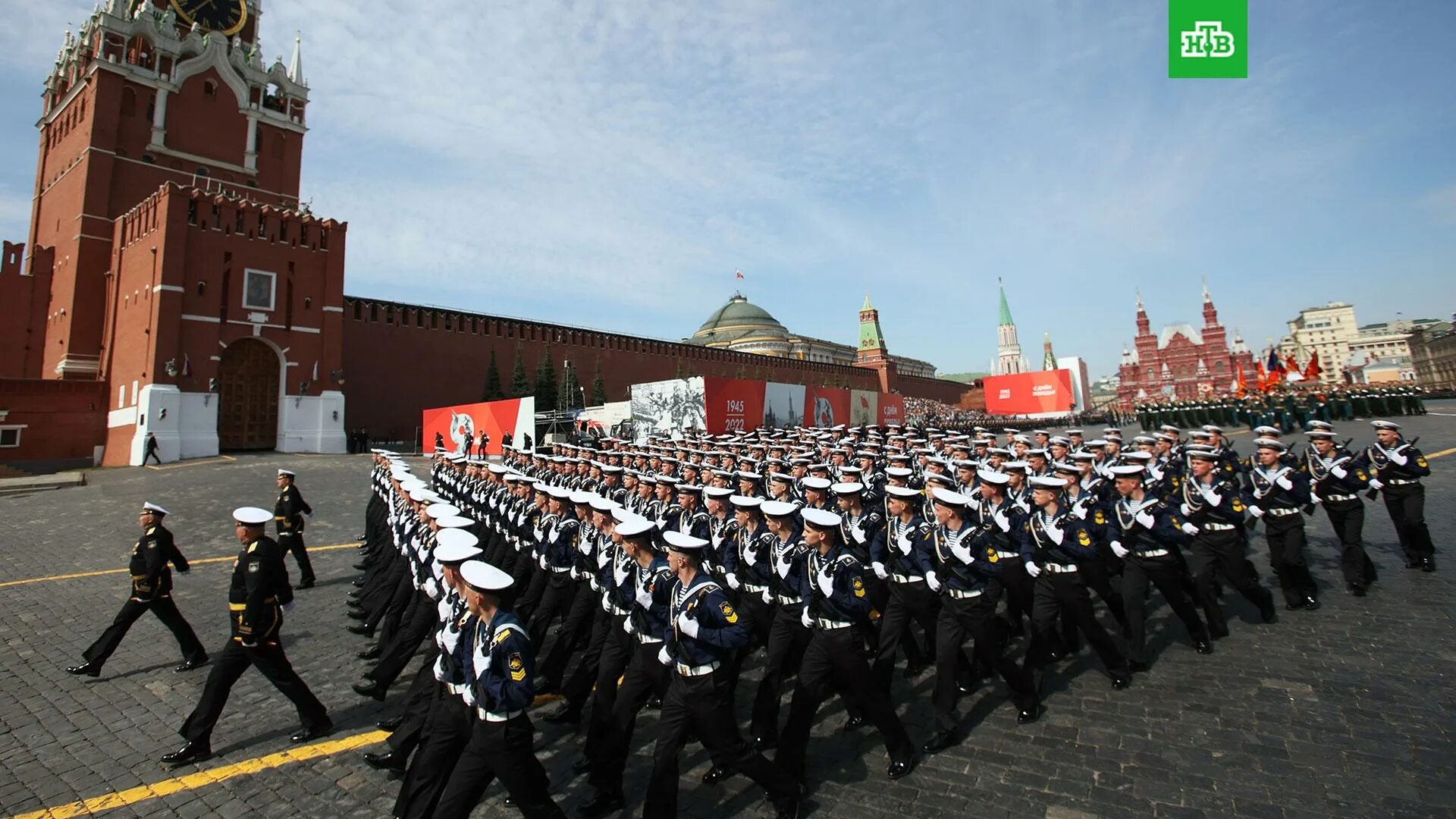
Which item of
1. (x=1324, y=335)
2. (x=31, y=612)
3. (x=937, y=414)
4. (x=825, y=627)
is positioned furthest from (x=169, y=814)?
(x=1324, y=335)

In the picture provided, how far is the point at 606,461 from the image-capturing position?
38.3 feet

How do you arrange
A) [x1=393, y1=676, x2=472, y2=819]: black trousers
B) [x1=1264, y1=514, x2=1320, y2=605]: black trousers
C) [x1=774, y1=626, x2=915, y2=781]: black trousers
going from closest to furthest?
[x1=393, y1=676, x2=472, y2=819]: black trousers, [x1=774, y1=626, x2=915, y2=781]: black trousers, [x1=1264, y1=514, x2=1320, y2=605]: black trousers

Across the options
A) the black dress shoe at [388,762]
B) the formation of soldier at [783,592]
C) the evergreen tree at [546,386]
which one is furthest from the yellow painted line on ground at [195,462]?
the black dress shoe at [388,762]

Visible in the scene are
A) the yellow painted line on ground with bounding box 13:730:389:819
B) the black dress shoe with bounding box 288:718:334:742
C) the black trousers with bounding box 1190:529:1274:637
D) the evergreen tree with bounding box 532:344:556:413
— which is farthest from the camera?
the evergreen tree with bounding box 532:344:556:413

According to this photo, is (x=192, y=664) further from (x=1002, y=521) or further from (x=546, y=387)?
(x=546, y=387)

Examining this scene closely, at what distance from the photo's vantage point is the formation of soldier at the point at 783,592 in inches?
157

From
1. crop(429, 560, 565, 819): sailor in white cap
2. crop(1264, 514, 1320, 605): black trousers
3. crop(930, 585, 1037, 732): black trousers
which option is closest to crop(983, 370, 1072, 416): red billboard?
crop(1264, 514, 1320, 605): black trousers

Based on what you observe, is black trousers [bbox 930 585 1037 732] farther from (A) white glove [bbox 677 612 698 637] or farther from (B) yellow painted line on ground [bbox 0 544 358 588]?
(B) yellow painted line on ground [bbox 0 544 358 588]

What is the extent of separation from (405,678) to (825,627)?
4.37m

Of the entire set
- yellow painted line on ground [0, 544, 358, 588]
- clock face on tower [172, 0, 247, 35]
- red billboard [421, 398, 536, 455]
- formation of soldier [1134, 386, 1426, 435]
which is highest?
clock face on tower [172, 0, 247, 35]

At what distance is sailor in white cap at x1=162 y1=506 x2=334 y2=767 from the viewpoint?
16.1ft

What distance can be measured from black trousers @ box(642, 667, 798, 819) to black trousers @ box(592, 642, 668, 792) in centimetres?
44

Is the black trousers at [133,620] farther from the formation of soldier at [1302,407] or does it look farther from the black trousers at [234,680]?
the formation of soldier at [1302,407]

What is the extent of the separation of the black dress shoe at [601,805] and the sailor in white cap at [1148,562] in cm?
465
